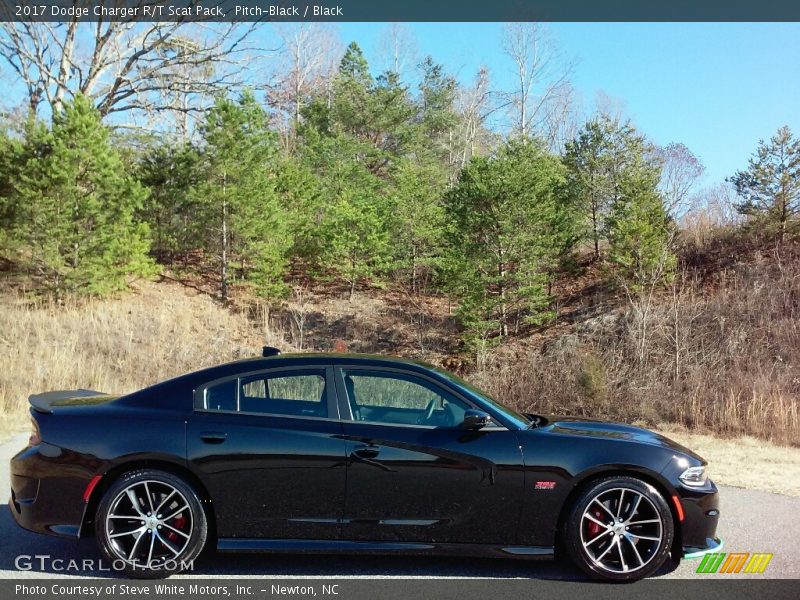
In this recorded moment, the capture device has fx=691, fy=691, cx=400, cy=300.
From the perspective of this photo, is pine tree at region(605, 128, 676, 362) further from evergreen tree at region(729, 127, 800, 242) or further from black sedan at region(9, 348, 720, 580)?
black sedan at region(9, 348, 720, 580)

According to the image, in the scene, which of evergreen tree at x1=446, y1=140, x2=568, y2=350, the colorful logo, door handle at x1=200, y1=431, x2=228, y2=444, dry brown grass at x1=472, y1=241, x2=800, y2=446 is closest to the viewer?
door handle at x1=200, y1=431, x2=228, y2=444

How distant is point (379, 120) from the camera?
34.7m

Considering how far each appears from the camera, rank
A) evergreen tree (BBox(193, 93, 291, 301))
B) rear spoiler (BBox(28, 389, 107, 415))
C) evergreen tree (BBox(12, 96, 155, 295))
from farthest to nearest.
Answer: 1. evergreen tree (BBox(193, 93, 291, 301))
2. evergreen tree (BBox(12, 96, 155, 295))
3. rear spoiler (BBox(28, 389, 107, 415))

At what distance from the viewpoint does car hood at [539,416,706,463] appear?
459cm

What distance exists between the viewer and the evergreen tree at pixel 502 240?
23.9 meters

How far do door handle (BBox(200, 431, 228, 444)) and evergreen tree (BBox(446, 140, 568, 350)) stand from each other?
19.1 metres

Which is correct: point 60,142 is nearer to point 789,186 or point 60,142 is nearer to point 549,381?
point 549,381

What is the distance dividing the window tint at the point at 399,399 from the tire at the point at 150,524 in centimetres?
121

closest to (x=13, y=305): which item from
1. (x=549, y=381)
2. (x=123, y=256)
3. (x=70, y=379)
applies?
(x=123, y=256)

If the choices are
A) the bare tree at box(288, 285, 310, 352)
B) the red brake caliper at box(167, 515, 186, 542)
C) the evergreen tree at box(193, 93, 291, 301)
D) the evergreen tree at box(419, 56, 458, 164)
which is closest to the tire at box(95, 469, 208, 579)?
the red brake caliper at box(167, 515, 186, 542)

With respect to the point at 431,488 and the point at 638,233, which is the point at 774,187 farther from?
the point at 431,488

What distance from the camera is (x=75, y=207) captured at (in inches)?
875

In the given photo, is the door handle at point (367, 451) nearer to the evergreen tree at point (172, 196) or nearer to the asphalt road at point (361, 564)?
the asphalt road at point (361, 564)

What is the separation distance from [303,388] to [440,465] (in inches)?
41.0
